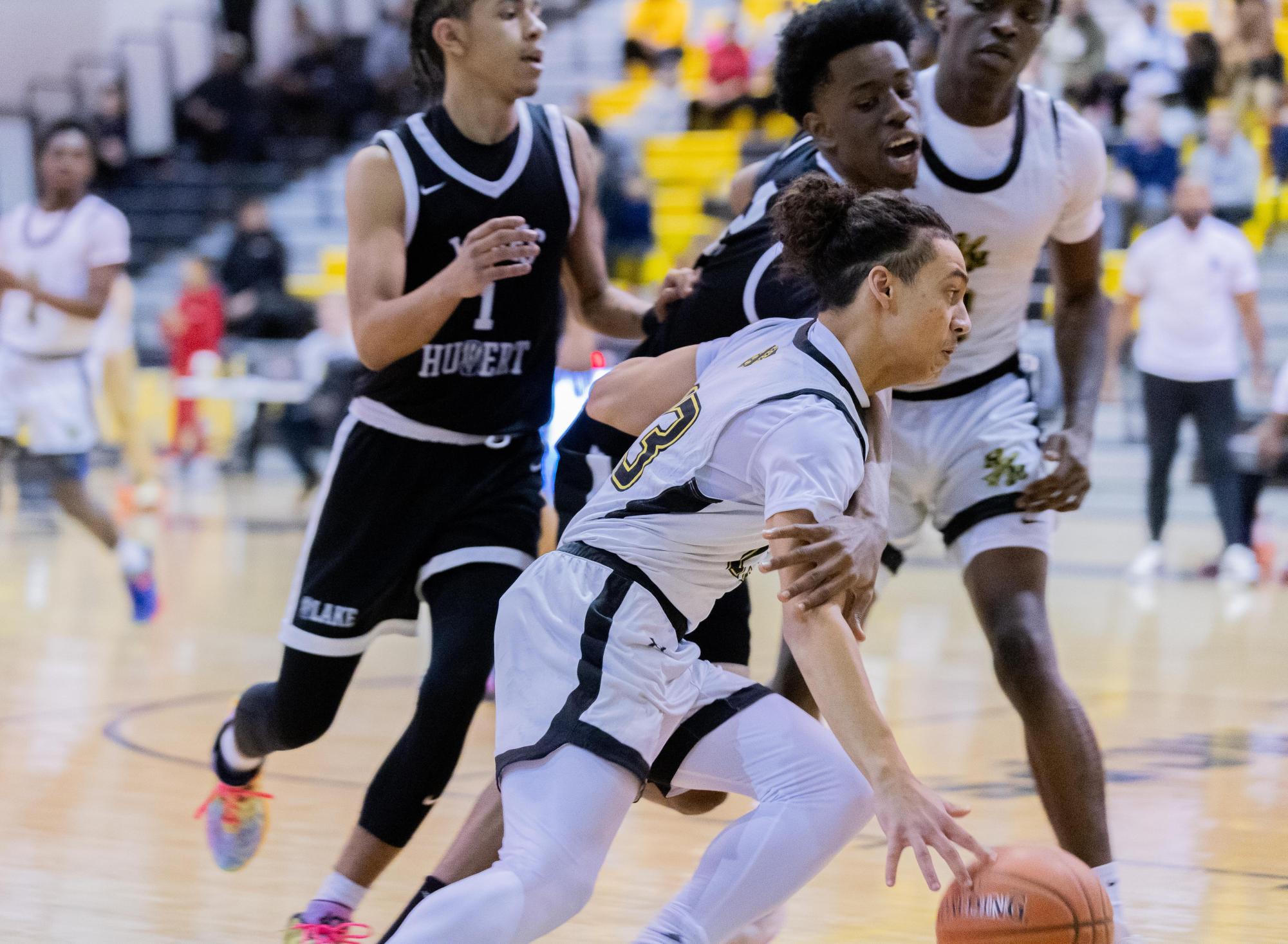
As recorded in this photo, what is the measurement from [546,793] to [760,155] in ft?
41.7

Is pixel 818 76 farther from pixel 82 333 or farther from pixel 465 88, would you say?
pixel 82 333

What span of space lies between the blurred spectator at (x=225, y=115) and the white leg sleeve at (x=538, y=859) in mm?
18128

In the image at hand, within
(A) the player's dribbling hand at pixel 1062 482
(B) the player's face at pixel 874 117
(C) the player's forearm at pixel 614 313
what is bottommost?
(A) the player's dribbling hand at pixel 1062 482

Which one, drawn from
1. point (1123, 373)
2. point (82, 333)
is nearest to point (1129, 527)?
point (1123, 373)

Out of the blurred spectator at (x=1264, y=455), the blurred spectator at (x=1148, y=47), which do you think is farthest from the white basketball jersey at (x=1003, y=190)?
the blurred spectator at (x=1148, y=47)

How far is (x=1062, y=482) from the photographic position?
3893 millimetres

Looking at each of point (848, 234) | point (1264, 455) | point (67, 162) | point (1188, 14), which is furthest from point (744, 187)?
point (1188, 14)

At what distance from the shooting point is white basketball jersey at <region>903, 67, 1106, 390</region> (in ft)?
13.0

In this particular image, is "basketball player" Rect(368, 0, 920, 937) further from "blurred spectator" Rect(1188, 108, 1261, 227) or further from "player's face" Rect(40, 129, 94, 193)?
"blurred spectator" Rect(1188, 108, 1261, 227)

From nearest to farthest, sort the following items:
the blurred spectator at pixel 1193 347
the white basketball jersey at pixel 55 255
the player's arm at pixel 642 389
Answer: the player's arm at pixel 642 389, the white basketball jersey at pixel 55 255, the blurred spectator at pixel 1193 347

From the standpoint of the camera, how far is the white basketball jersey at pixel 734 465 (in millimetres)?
2664

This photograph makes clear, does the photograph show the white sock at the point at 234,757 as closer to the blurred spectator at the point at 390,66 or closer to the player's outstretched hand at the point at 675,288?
the player's outstretched hand at the point at 675,288

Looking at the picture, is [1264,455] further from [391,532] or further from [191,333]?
[191,333]

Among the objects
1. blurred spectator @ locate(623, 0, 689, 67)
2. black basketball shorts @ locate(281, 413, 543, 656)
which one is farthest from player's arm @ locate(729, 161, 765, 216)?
blurred spectator @ locate(623, 0, 689, 67)
